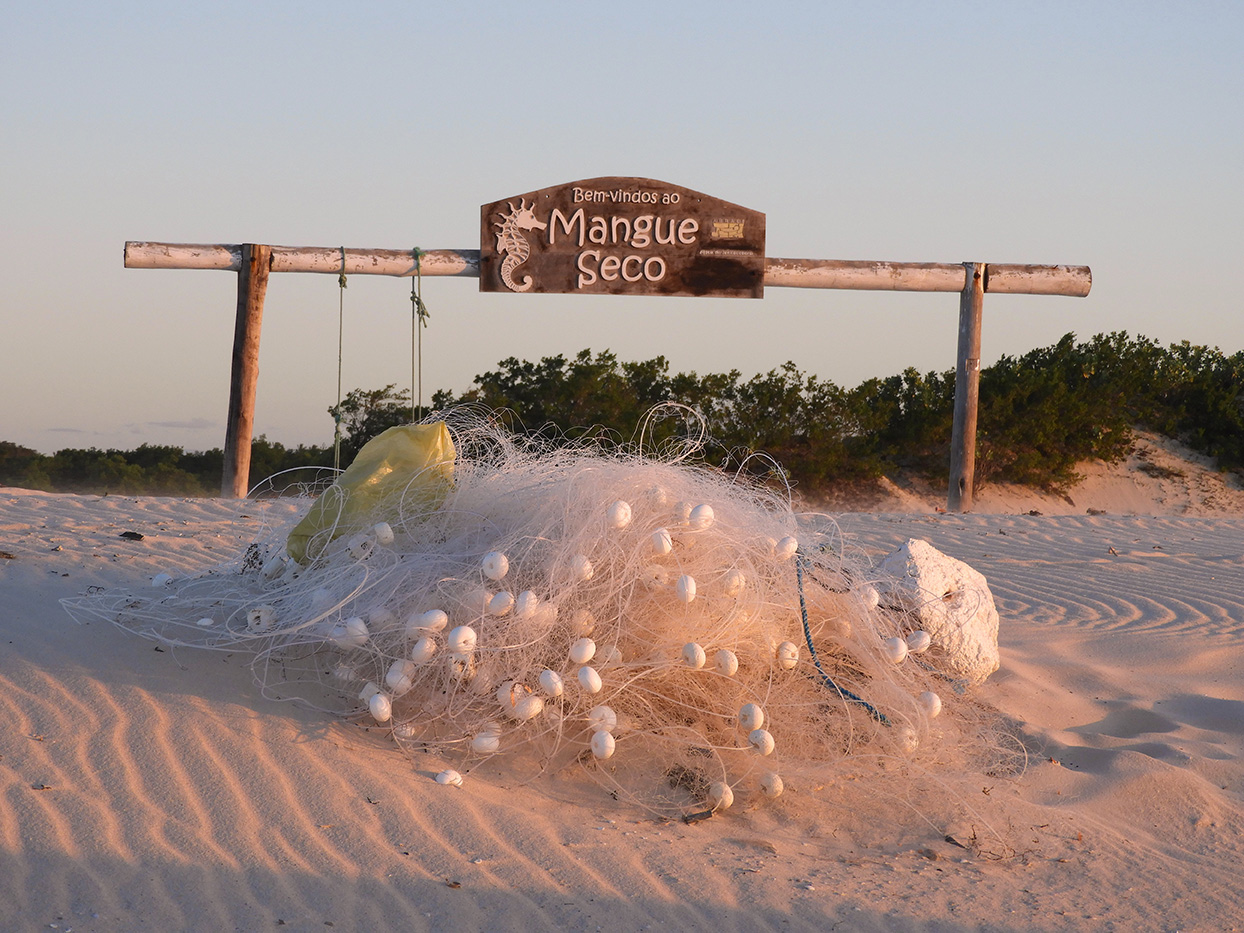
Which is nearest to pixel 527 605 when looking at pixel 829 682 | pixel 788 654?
pixel 788 654

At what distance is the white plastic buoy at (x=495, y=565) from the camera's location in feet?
11.5

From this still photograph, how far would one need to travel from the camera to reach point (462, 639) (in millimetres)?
3385

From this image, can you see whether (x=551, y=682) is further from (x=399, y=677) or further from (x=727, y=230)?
(x=727, y=230)

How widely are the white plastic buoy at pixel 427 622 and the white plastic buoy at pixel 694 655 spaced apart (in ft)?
2.64

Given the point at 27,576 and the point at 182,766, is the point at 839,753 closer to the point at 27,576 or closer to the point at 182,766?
the point at 182,766

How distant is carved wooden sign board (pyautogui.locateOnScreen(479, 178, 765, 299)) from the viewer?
363 inches

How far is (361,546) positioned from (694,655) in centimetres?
138

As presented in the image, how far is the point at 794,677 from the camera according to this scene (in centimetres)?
380

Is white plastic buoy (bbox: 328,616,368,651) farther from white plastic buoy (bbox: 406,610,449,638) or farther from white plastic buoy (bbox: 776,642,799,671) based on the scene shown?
white plastic buoy (bbox: 776,642,799,671)

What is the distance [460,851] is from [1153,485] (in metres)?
14.3

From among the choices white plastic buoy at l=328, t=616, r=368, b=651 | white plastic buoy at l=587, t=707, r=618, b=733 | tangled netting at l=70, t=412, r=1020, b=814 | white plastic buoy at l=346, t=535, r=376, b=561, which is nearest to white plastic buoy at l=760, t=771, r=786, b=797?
tangled netting at l=70, t=412, r=1020, b=814

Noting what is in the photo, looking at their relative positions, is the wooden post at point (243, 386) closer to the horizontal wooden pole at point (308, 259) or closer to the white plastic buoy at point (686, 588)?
the horizontal wooden pole at point (308, 259)

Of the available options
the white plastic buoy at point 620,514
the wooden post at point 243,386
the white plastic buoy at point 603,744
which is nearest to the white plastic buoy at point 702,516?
the white plastic buoy at point 620,514

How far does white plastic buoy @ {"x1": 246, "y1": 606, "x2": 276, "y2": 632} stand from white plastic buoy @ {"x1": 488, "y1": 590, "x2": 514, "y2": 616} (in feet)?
3.30
